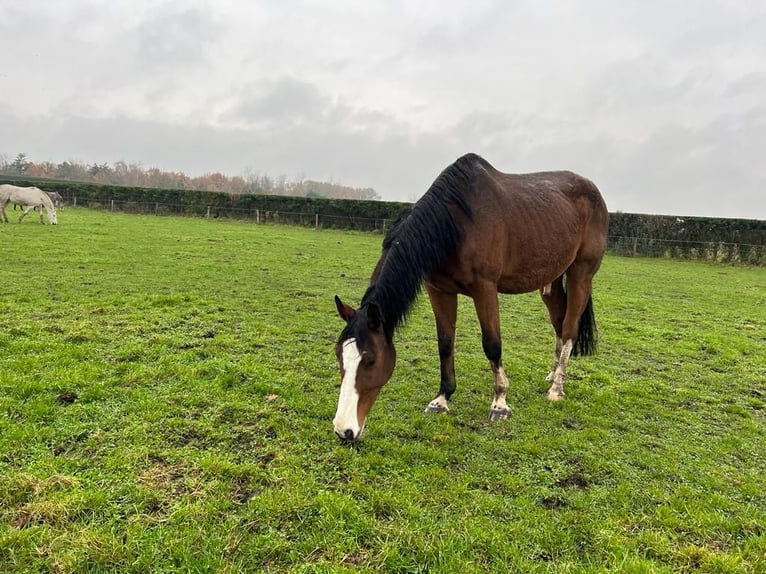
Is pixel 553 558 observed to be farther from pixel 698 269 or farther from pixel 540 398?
pixel 698 269

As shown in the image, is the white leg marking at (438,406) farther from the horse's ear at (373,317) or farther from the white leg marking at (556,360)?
the white leg marking at (556,360)

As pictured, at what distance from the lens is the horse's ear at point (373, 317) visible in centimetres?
291

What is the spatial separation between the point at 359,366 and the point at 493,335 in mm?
1478

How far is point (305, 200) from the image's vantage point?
28.9 m

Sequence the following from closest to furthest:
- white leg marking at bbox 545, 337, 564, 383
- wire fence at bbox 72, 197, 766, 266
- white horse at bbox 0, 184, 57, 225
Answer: white leg marking at bbox 545, 337, 564, 383 < white horse at bbox 0, 184, 57, 225 < wire fence at bbox 72, 197, 766, 266

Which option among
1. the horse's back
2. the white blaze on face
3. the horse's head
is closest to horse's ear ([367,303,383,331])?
the horse's head

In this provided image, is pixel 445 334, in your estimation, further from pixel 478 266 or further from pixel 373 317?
pixel 373 317

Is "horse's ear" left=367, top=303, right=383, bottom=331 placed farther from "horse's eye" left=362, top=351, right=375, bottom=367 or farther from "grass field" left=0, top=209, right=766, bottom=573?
"grass field" left=0, top=209, right=766, bottom=573

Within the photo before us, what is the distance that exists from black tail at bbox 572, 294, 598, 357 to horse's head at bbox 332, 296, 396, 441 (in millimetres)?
3091

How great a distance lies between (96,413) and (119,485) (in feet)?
3.51

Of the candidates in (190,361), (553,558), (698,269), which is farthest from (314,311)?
(698,269)

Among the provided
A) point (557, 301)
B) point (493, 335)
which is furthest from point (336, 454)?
point (557, 301)

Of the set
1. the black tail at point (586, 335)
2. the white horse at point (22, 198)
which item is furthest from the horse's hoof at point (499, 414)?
the white horse at point (22, 198)

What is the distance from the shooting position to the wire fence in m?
20.6
